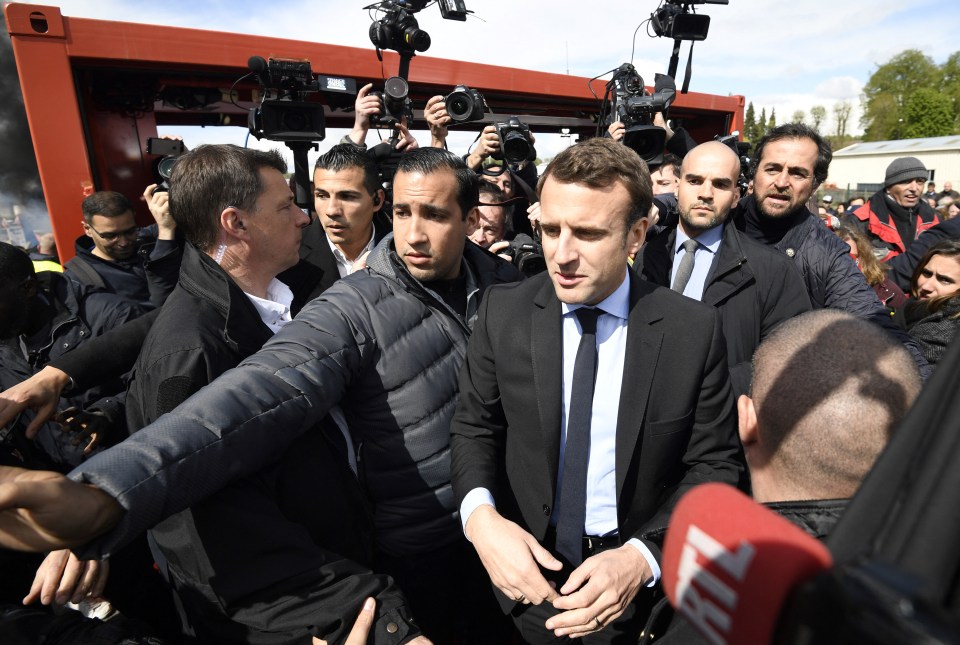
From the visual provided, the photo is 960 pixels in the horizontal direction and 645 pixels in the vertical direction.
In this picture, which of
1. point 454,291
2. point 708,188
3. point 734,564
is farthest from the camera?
point 708,188

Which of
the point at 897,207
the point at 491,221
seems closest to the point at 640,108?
the point at 491,221

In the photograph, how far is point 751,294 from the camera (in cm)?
229

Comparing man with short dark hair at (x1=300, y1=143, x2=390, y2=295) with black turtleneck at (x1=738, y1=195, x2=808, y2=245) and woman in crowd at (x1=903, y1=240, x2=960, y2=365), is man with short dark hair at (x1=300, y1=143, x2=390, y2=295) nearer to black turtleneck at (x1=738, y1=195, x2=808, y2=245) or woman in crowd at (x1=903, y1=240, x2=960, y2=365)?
black turtleneck at (x1=738, y1=195, x2=808, y2=245)

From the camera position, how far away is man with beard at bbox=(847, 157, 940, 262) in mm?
5355

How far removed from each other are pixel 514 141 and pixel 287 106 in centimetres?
A: 135

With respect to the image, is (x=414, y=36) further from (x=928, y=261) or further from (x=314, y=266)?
(x=928, y=261)

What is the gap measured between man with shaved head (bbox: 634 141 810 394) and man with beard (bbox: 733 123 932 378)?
0.29 m

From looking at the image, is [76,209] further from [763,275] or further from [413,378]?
[763,275]

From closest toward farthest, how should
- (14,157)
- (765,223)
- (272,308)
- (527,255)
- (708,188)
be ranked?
(272,308)
(708,188)
(765,223)
(527,255)
(14,157)

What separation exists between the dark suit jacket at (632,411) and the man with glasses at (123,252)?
92.2 inches

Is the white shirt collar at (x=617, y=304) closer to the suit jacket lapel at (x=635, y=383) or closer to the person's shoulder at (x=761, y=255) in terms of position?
the suit jacket lapel at (x=635, y=383)

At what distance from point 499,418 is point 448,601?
76 centimetres

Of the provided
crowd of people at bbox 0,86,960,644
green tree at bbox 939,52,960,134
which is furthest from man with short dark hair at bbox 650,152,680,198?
green tree at bbox 939,52,960,134

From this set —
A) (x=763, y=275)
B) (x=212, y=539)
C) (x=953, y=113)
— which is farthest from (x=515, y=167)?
(x=953, y=113)
